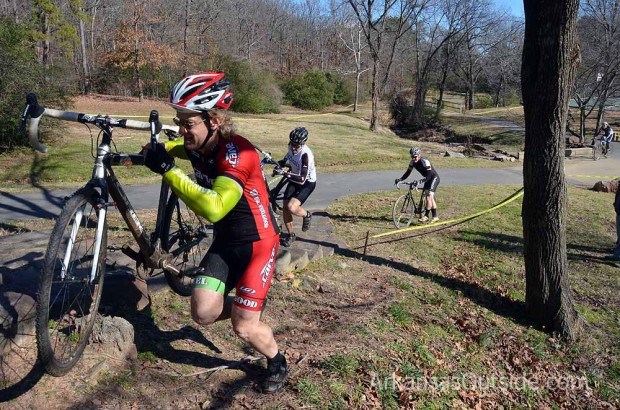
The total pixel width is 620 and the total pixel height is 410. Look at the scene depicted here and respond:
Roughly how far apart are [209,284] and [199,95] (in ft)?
3.99

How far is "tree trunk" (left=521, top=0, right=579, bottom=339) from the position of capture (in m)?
5.60

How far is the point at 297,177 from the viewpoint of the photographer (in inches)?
302

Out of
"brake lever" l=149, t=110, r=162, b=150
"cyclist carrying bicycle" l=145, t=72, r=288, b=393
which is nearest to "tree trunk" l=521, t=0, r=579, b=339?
"cyclist carrying bicycle" l=145, t=72, r=288, b=393

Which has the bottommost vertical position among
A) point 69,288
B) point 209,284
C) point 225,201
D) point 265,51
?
point 69,288

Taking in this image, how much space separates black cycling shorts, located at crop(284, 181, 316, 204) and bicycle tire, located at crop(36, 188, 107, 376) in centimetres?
441

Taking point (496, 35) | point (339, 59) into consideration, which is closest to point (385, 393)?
point (496, 35)

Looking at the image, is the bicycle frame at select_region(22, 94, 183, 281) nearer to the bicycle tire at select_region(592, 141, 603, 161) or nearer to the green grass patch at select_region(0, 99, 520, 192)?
the green grass patch at select_region(0, 99, 520, 192)

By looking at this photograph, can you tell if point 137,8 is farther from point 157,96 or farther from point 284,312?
point 284,312

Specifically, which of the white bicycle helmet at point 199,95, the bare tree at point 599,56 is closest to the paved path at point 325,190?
the white bicycle helmet at point 199,95

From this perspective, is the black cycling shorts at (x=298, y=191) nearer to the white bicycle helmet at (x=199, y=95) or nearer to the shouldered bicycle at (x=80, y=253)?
the shouldered bicycle at (x=80, y=253)

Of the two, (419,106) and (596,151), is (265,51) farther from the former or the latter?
(596,151)

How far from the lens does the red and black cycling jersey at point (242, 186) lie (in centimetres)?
319

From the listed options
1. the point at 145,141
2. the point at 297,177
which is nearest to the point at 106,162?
the point at 297,177

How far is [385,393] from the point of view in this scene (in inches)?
160
